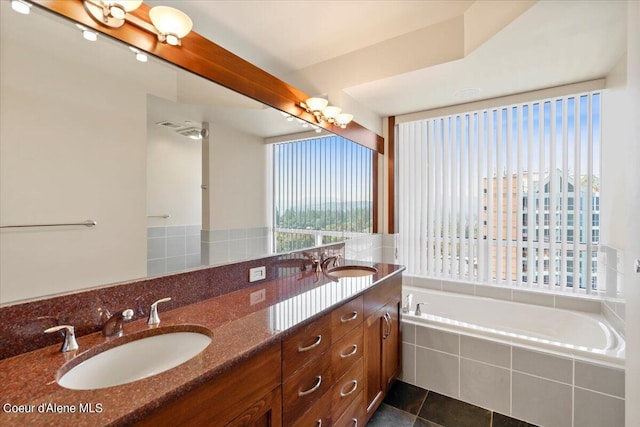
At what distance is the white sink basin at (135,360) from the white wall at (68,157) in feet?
0.90

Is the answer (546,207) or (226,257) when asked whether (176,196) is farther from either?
(546,207)

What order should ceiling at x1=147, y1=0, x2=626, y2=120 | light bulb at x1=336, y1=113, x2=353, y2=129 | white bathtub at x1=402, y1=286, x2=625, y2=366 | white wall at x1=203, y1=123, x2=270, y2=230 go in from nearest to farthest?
white wall at x1=203, y1=123, x2=270, y2=230, ceiling at x1=147, y1=0, x2=626, y2=120, white bathtub at x1=402, y1=286, x2=625, y2=366, light bulb at x1=336, y1=113, x2=353, y2=129

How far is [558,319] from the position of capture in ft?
8.16

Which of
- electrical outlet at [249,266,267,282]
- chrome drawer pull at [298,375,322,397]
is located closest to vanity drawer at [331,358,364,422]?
chrome drawer pull at [298,375,322,397]

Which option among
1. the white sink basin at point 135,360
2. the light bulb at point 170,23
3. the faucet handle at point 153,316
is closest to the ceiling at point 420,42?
the light bulb at point 170,23

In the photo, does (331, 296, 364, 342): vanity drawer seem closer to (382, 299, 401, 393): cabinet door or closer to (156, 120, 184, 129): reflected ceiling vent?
(382, 299, 401, 393): cabinet door

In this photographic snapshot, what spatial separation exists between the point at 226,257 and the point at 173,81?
89cm

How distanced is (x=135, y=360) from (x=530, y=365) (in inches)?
86.6

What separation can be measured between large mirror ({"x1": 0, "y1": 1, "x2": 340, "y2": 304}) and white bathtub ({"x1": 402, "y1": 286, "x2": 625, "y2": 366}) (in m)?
1.82

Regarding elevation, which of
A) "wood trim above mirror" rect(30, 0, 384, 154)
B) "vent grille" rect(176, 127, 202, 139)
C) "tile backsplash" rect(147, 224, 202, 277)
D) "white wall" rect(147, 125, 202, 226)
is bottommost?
"tile backsplash" rect(147, 224, 202, 277)

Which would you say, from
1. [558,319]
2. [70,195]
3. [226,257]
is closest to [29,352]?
[70,195]

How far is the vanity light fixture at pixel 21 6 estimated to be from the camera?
0.88 m

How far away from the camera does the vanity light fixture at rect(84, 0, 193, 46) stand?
1017 millimetres

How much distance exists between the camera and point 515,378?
1906 millimetres
